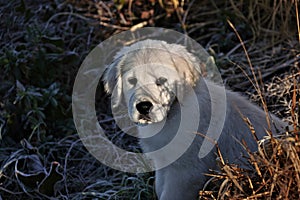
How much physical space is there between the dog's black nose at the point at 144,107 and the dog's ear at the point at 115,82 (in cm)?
42

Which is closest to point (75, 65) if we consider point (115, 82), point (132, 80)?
point (115, 82)

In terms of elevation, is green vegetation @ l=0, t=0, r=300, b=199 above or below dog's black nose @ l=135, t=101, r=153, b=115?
below

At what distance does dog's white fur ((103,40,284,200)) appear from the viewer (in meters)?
3.37

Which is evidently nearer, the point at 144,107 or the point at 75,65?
the point at 144,107

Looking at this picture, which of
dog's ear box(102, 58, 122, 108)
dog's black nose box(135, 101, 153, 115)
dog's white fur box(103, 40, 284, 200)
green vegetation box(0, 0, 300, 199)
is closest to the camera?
dog's black nose box(135, 101, 153, 115)

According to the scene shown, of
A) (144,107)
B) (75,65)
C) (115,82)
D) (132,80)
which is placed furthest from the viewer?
(75,65)

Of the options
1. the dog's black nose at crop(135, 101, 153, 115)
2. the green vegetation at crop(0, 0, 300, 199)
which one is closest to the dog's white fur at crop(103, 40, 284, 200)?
the dog's black nose at crop(135, 101, 153, 115)

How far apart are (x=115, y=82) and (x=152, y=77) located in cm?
42

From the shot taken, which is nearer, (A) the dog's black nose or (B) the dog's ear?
(A) the dog's black nose

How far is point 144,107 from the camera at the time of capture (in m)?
3.26

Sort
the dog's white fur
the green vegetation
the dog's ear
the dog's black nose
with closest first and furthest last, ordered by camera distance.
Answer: the dog's black nose, the dog's white fur, the dog's ear, the green vegetation

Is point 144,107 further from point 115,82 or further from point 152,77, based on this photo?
point 115,82

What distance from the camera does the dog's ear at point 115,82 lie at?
12.0ft

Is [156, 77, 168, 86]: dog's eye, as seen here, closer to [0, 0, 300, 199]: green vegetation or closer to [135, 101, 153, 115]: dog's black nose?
[135, 101, 153, 115]: dog's black nose
